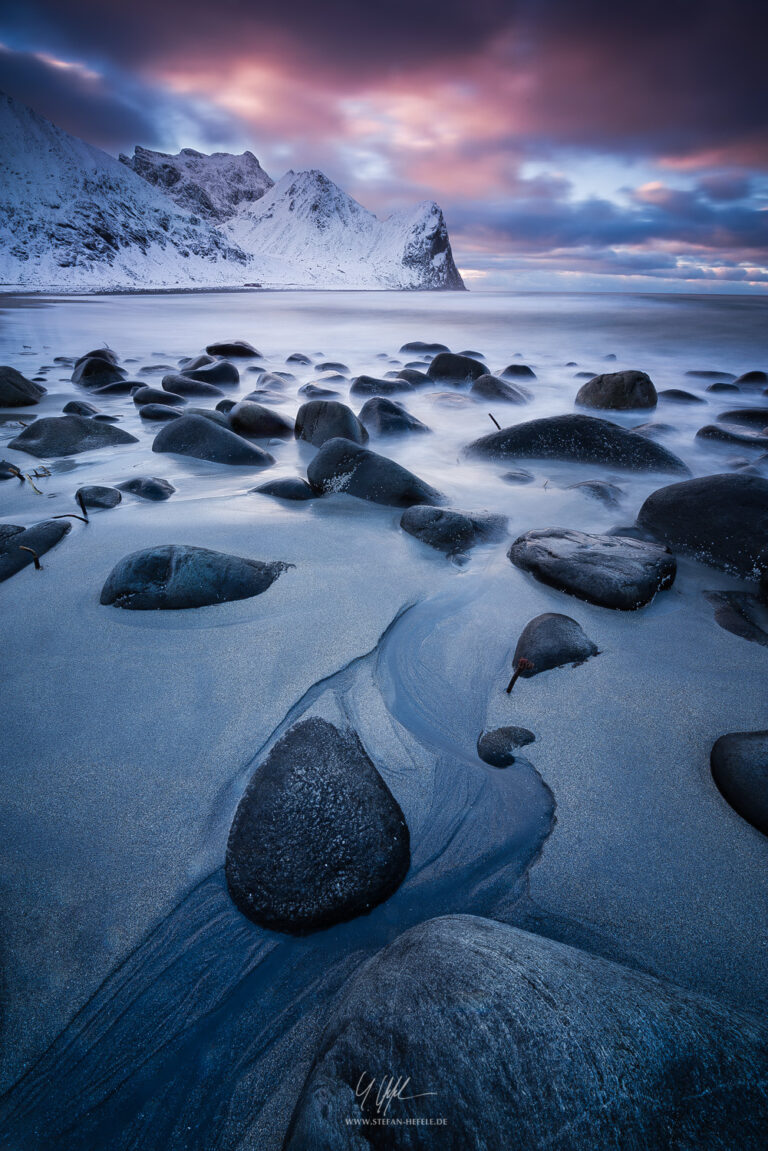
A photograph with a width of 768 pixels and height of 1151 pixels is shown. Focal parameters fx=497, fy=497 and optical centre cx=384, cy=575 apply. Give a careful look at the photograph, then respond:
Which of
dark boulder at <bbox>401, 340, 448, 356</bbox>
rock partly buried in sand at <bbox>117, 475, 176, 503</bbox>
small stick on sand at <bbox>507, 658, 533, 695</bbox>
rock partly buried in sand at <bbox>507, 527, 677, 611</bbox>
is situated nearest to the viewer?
small stick on sand at <bbox>507, 658, 533, 695</bbox>

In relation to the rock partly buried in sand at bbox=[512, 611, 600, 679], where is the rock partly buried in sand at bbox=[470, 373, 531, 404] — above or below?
above

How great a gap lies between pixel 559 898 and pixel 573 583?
1382 millimetres

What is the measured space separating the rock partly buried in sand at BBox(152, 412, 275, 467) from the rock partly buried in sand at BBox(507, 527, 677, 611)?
2308 millimetres

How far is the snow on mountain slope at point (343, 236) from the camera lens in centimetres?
14488

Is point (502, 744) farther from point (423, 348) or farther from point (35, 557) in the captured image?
point (423, 348)

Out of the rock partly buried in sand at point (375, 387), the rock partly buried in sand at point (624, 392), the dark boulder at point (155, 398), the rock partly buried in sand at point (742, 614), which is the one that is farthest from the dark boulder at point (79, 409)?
the rock partly buried in sand at point (624, 392)

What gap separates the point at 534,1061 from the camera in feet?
2.38

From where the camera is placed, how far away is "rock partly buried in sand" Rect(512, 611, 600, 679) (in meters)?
1.87

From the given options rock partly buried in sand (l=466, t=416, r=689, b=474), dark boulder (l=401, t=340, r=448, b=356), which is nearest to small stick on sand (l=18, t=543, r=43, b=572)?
rock partly buried in sand (l=466, t=416, r=689, b=474)

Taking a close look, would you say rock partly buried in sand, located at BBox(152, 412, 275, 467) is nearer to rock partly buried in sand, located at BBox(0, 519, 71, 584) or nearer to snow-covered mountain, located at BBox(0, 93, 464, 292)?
rock partly buried in sand, located at BBox(0, 519, 71, 584)

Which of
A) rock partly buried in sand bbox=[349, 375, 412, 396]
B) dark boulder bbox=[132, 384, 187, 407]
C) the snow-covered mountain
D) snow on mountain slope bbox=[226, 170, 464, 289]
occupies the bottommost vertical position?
dark boulder bbox=[132, 384, 187, 407]

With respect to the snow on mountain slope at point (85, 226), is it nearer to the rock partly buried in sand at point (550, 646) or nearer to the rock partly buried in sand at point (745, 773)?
the rock partly buried in sand at point (550, 646)

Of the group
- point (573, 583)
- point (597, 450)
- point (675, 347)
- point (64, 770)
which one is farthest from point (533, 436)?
point (675, 347)
